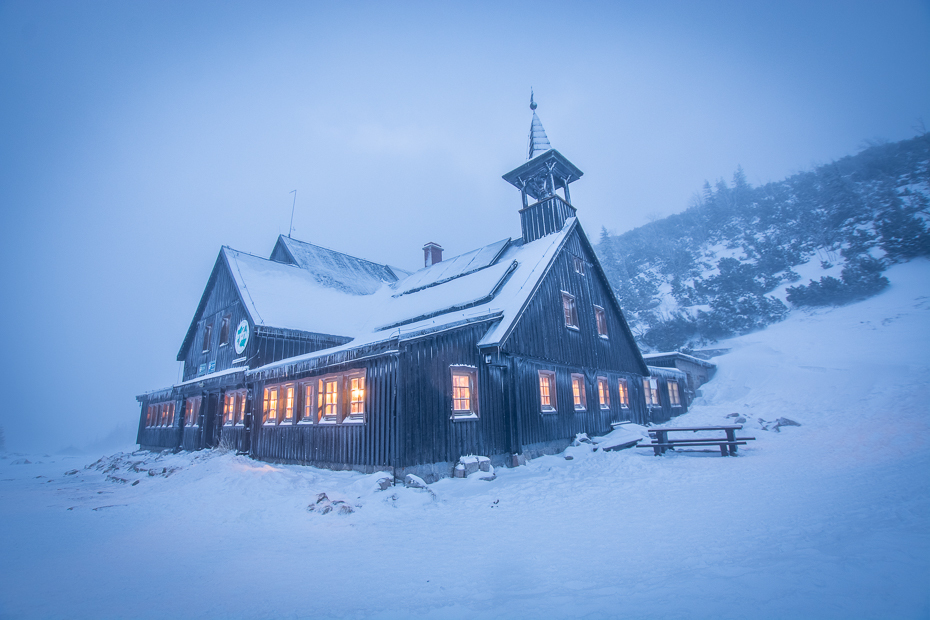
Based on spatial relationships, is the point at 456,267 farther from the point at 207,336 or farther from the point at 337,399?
the point at 207,336

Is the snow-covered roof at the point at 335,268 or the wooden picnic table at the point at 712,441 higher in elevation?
the snow-covered roof at the point at 335,268

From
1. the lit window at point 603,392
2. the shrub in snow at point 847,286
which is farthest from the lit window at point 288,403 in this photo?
the shrub in snow at point 847,286

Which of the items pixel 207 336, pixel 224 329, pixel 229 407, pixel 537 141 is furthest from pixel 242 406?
pixel 537 141

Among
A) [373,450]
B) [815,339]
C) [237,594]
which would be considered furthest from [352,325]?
[815,339]

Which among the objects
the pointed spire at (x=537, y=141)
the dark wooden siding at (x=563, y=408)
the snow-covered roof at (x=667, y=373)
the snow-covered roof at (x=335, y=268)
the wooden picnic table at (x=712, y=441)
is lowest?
the wooden picnic table at (x=712, y=441)

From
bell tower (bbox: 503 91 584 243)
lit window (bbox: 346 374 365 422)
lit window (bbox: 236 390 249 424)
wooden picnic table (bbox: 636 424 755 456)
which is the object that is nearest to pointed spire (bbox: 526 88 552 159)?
bell tower (bbox: 503 91 584 243)

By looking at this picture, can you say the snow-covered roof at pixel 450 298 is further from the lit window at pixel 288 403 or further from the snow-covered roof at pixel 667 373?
the snow-covered roof at pixel 667 373

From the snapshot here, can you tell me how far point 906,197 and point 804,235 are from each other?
29.2ft

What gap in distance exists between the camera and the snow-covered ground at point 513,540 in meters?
4.05

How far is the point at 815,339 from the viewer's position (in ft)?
105

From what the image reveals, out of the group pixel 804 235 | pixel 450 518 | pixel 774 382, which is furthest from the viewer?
pixel 804 235

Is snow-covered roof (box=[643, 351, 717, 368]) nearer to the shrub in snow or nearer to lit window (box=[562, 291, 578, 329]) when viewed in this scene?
lit window (box=[562, 291, 578, 329])

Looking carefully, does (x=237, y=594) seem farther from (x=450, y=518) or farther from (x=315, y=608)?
(x=450, y=518)

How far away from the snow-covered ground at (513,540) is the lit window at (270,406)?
1788mm
